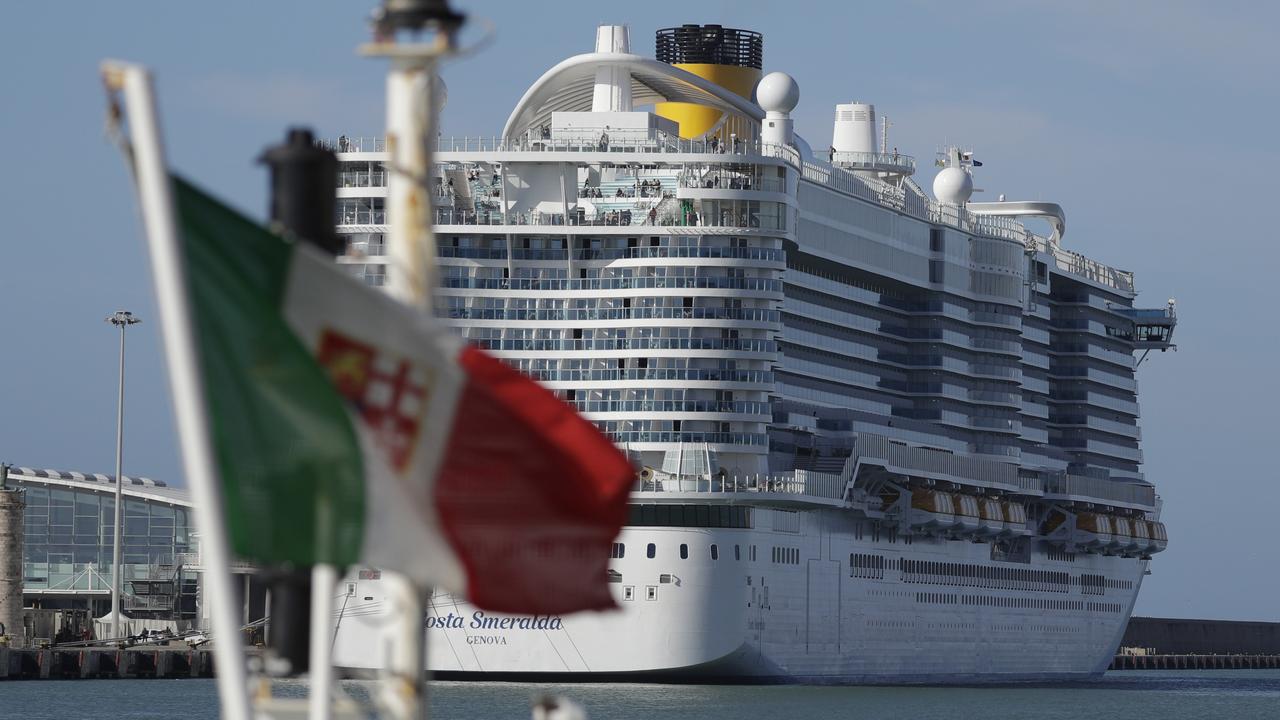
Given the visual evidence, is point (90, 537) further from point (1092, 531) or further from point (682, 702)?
point (682, 702)

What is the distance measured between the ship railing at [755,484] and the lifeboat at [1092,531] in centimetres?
2351

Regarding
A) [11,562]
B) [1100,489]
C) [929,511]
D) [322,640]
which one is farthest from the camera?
[1100,489]

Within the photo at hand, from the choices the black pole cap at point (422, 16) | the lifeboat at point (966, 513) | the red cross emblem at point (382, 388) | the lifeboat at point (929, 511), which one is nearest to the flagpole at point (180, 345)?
the red cross emblem at point (382, 388)

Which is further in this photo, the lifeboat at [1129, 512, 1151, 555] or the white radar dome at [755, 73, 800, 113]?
the lifeboat at [1129, 512, 1151, 555]

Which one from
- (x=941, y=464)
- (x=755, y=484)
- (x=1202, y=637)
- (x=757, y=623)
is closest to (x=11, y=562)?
(x=755, y=484)

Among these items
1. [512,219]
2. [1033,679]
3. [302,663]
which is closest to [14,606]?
[512,219]

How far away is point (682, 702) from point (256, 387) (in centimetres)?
5051

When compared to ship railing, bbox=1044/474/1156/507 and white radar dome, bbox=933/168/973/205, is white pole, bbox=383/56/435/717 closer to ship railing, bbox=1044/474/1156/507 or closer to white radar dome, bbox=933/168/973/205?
white radar dome, bbox=933/168/973/205

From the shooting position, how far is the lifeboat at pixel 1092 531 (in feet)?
310

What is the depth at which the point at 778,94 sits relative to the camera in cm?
8106

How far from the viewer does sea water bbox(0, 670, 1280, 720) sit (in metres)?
58.7

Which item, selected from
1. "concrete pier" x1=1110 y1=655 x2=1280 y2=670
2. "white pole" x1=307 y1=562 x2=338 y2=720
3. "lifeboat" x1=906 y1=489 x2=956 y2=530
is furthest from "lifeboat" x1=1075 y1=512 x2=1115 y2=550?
"white pole" x1=307 y1=562 x2=338 y2=720

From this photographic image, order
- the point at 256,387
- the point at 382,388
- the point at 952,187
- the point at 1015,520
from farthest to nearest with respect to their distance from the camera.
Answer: the point at 952,187 → the point at 1015,520 → the point at 382,388 → the point at 256,387

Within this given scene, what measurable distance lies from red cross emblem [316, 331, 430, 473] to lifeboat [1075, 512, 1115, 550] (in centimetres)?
8413
